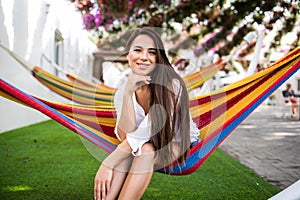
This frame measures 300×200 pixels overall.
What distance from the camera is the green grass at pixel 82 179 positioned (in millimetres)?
1912

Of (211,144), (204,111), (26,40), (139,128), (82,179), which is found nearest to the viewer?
(139,128)

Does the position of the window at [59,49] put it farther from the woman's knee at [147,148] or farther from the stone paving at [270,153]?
the woman's knee at [147,148]

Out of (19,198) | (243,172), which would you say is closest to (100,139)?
(19,198)

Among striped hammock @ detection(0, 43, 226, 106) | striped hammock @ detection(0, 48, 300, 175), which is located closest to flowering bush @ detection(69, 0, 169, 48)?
striped hammock @ detection(0, 43, 226, 106)

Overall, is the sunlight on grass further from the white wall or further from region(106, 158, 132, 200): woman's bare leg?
the white wall

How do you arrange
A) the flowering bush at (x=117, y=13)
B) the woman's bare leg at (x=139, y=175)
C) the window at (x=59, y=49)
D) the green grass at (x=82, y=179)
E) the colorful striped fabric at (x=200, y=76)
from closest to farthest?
the woman's bare leg at (x=139, y=175) → the green grass at (x=82, y=179) → the colorful striped fabric at (x=200, y=76) → the flowering bush at (x=117, y=13) → the window at (x=59, y=49)

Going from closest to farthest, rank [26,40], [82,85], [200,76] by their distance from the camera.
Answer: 1. [200,76]
2. [82,85]
3. [26,40]

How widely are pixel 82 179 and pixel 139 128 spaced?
3.07 feet

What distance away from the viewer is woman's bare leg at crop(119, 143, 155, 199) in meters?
1.26

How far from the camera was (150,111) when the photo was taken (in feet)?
4.80

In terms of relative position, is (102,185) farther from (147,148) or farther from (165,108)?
(165,108)

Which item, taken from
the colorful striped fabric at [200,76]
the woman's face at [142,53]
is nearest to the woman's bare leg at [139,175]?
the woman's face at [142,53]

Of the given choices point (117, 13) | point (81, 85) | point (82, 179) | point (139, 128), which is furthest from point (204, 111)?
point (117, 13)

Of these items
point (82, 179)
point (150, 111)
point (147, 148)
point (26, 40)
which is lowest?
point (82, 179)
